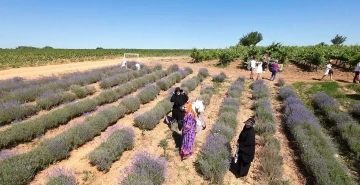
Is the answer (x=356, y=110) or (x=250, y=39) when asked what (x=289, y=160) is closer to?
(x=356, y=110)

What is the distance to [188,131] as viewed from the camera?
672 centimetres

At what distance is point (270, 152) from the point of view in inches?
263

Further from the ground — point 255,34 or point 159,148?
point 255,34

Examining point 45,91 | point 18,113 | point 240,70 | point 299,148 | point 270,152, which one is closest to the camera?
point 270,152

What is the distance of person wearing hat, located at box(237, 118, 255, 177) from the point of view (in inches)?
231

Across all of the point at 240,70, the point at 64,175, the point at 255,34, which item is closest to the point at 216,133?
the point at 64,175

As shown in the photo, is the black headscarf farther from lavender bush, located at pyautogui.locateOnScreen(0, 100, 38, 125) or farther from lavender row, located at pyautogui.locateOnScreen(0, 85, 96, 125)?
lavender bush, located at pyautogui.locateOnScreen(0, 100, 38, 125)

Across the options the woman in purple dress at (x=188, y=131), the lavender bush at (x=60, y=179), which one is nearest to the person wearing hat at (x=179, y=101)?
the woman in purple dress at (x=188, y=131)

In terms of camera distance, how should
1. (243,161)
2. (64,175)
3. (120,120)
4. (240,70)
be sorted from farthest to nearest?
(240,70) → (120,120) → (243,161) → (64,175)

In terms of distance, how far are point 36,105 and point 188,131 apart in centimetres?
647

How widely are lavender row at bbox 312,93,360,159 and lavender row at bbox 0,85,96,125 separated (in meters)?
9.62

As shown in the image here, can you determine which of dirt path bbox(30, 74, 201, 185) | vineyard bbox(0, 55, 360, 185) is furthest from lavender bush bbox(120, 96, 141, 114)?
dirt path bbox(30, 74, 201, 185)

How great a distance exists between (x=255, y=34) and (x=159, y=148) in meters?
55.8

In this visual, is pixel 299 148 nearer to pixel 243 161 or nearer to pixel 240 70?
pixel 243 161
